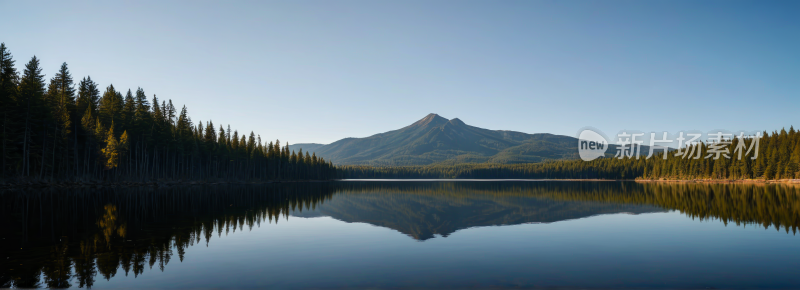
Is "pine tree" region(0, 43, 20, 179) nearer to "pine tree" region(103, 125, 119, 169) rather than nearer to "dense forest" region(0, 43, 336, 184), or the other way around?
"dense forest" region(0, 43, 336, 184)

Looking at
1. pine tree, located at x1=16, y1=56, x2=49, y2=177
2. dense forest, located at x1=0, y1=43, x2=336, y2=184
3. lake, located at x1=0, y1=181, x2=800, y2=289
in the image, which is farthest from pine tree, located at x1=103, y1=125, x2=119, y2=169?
lake, located at x1=0, y1=181, x2=800, y2=289

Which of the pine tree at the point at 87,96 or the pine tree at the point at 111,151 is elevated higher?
the pine tree at the point at 87,96

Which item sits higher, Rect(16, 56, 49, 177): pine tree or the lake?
Rect(16, 56, 49, 177): pine tree

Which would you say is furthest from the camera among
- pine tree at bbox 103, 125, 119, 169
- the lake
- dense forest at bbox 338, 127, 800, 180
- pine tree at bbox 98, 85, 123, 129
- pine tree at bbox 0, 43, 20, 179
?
dense forest at bbox 338, 127, 800, 180

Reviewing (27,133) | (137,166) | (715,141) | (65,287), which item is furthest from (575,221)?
(715,141)

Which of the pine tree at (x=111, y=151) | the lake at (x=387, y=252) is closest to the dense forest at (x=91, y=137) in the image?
the pine tree at (x=111, y=151)

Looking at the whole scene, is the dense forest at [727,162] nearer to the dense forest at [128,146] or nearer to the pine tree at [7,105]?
the dense forest at [128,146]

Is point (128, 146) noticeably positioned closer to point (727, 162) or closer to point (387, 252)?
point (387, 252)

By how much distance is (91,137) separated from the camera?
57.8 meters

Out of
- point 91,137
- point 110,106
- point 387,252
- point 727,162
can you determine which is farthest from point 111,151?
point 727,162

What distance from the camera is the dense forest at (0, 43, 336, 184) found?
48.7m

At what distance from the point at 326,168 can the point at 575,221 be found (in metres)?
139

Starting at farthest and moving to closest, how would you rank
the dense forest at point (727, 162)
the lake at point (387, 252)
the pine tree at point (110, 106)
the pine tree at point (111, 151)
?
the dense forest at point (727, 162), the pine tree at point (110, 106), the pine tree at point (111, 151), the lake at point (387, 252)

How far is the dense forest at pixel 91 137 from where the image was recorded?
160 ft
